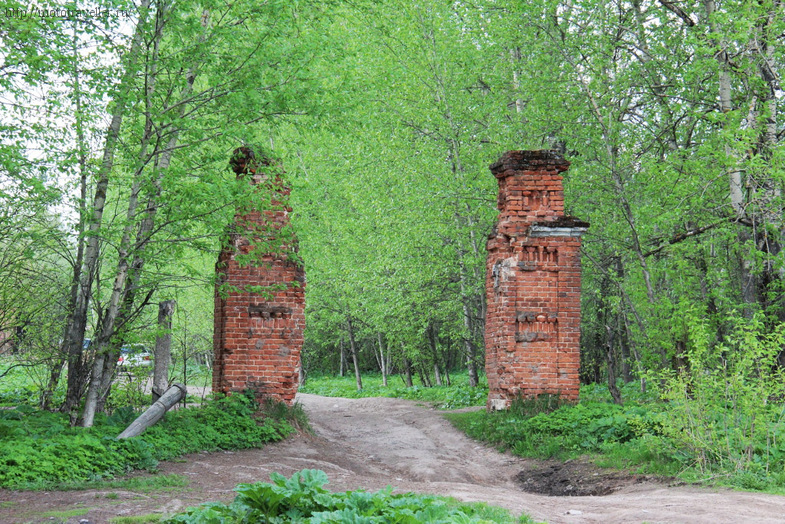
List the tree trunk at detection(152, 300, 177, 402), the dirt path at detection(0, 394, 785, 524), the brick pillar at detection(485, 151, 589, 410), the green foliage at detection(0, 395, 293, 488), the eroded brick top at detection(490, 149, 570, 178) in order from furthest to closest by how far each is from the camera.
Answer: the eroded brick top at detection(490, 149, 570, 178) → the brick pillar at detection(485, 151, 589, 410) → the tree trunk at detection(152, 300, 177, 402) → the green foliage at detection(0, 395, 293, 488) → the dirt path at detection(0, 394, 785, 524)

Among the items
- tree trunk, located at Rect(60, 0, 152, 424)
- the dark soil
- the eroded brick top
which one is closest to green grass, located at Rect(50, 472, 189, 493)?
tree trunk, located at Rect(60, 0, 152, 424)

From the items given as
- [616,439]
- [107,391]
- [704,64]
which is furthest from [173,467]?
[704,64]

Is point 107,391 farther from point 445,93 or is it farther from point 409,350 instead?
point 409,350

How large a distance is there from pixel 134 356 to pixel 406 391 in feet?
41.9

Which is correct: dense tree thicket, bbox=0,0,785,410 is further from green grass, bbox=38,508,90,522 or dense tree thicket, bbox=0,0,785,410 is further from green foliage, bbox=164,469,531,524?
green foliage, bbox=164,469,531,524

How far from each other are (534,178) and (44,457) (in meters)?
8.77

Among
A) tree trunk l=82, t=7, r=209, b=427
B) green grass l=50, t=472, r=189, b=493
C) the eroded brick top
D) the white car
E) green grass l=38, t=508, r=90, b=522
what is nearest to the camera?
green grass l=38, t=508, r=90, b=522

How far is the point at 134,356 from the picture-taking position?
38.9 ft

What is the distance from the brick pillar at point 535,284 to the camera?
1224cm

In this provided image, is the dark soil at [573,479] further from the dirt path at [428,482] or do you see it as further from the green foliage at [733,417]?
the green foliage at [733,417]

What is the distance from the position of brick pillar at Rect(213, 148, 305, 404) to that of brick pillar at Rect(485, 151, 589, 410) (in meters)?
3.61

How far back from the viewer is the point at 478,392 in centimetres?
1861

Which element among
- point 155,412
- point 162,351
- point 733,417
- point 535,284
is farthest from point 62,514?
point 535,284

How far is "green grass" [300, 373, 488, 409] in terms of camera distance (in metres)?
18.4
